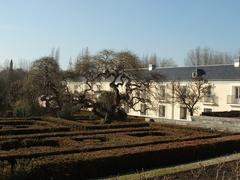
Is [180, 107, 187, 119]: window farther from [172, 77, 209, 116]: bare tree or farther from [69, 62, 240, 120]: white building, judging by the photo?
[172, 77, 209, 116]: bare tree

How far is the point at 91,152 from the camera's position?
43.5 feet

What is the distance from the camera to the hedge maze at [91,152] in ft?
36.1

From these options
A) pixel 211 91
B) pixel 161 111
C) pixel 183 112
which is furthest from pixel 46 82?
pixel 211 91

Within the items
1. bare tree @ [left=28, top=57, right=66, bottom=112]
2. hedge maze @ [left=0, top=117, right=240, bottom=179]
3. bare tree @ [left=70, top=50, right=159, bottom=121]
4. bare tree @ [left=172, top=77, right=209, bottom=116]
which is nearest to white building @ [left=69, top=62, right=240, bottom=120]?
bare tree @ [left=172, top=77, right=209, bottom=116]

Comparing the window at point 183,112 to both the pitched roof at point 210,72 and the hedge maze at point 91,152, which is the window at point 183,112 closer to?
the pitched roof at point 210,72

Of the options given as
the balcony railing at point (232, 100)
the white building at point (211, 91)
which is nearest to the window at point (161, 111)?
the white building at point (211, 91)

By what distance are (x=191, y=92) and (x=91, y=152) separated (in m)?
29.9

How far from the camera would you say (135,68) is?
99.9 ft

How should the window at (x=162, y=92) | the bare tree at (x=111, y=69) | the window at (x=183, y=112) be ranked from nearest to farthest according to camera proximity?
the bare tree at (x=111, y=69), the window at (x=183, y=112), the window at (x=162, y=92)

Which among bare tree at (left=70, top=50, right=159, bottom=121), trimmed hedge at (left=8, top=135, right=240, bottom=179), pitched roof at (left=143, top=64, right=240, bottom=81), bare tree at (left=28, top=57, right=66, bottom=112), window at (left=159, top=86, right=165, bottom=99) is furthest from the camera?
window at (left=159, top=86, right=165, bottom=99)

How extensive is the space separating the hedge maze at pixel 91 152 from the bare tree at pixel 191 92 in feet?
66.1

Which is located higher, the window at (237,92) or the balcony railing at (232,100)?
the window at (237,92)

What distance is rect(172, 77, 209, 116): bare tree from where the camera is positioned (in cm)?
4100

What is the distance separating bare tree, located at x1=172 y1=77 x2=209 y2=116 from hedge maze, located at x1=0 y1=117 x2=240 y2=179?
2015cm
